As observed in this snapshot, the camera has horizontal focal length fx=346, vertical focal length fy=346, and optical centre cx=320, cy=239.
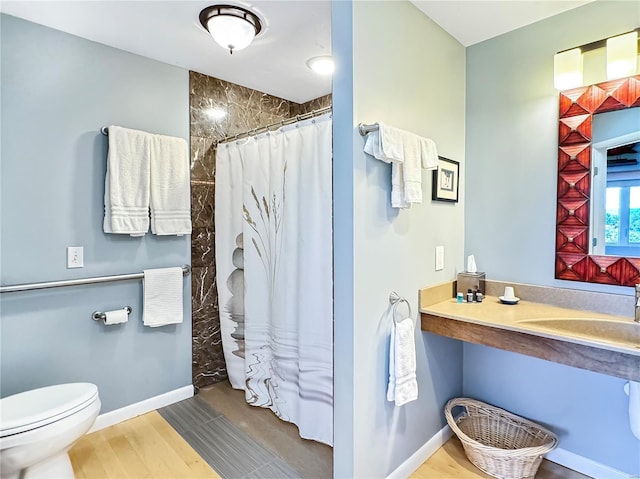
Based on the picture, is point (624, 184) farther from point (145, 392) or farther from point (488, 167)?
point (145, 392)

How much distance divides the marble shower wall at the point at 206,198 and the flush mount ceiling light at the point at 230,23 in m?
0.80

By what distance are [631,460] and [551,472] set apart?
36 cm

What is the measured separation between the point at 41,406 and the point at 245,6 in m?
2.19

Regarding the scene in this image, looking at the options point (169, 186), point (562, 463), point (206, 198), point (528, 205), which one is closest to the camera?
point (562, 463)

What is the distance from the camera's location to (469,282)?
2041 mm

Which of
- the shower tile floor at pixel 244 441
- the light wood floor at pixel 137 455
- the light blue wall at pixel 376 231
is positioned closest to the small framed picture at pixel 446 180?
the light blue wall at pixel 376 231

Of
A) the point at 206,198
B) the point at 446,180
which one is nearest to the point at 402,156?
the point at 446,180

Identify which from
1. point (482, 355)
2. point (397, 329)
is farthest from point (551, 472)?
point (397, 329)

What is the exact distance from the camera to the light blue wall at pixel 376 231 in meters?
1.47

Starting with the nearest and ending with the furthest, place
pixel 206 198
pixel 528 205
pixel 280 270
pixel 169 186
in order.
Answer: pixel 528 205
pixel 280 270
pixel 169 186
pixel 206 198

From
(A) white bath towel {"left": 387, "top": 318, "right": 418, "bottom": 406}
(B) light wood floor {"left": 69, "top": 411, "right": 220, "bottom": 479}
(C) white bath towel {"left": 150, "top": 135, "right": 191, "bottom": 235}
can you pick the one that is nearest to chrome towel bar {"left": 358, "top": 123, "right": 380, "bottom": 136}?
(A) white bath towel {"left": 387, "top": 318, "right": 418, "bottom": 406}

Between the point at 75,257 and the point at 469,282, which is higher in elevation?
the point at 75,257

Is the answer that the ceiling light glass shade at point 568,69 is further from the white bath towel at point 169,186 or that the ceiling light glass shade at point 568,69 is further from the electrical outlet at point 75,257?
the electrical outlet at point 75,257

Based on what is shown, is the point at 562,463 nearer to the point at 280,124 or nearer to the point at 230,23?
the point at 280,124
